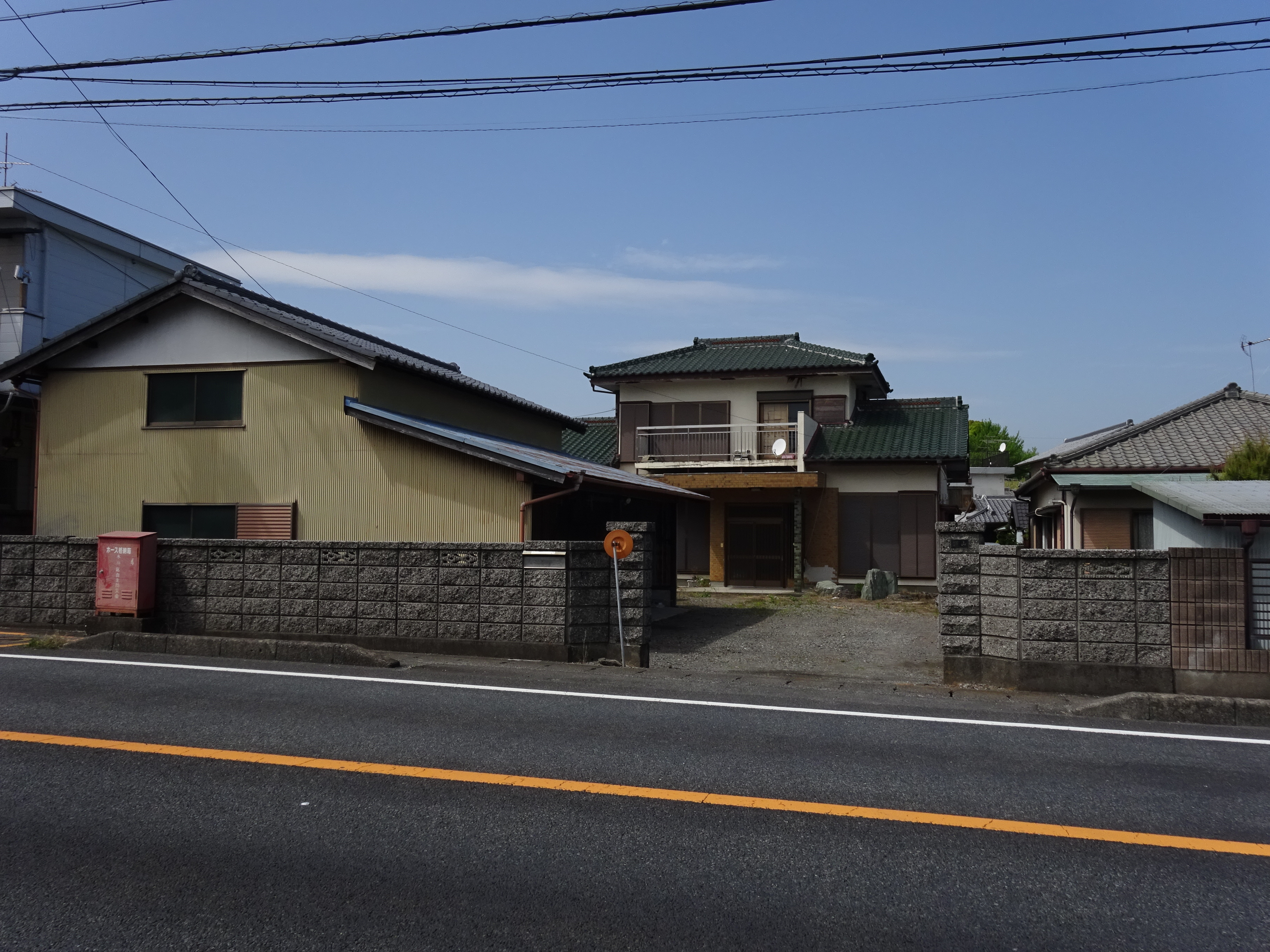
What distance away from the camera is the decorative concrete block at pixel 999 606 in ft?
32.7

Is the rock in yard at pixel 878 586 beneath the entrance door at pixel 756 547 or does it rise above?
beneath

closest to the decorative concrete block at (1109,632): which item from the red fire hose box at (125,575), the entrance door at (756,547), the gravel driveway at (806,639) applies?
the gravel driveway at (806,639)

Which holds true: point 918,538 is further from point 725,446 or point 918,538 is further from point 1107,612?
point 1107,612

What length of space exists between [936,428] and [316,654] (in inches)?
781

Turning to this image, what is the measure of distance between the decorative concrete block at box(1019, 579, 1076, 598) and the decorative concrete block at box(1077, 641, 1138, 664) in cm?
51

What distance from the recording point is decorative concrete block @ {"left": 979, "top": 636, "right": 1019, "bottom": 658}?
9.95m

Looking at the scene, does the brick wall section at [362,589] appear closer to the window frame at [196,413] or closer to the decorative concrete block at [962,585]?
the window frame at [196,413]

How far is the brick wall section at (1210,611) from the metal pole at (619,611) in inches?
227

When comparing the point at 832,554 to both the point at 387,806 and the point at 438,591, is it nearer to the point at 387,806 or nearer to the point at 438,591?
the point at 438,591

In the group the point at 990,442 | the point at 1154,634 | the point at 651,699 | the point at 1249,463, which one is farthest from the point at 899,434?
the point at 990,442

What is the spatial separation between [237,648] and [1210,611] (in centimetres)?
1058

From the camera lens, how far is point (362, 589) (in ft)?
39.6

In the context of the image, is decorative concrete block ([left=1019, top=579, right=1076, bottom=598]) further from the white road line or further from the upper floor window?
the upper floor window

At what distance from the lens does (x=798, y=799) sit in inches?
217
